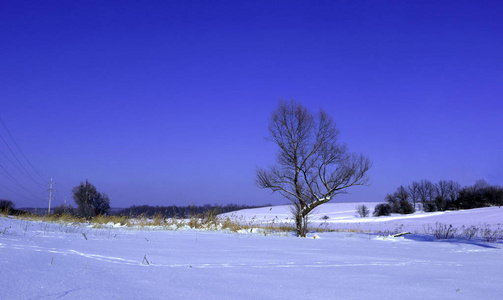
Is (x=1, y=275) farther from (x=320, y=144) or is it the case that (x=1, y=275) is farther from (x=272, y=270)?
(x=320, y=144)

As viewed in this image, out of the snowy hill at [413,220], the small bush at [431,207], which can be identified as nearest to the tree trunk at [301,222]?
the snowy hill at [413,220]

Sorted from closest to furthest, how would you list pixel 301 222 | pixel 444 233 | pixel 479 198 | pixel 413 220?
pixel 301 222 → pixel 444 233 → pixel 413 220 → pixel 479 198

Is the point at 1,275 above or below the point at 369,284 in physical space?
above

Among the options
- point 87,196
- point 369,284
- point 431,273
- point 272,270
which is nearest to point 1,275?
point 272,270

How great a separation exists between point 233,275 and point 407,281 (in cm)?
156

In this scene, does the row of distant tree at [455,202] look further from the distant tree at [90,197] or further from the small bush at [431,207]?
the distant tree at [90,197]

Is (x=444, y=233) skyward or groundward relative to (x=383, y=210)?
groundward

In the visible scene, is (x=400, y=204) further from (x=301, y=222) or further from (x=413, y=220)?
(x=301, y=222)

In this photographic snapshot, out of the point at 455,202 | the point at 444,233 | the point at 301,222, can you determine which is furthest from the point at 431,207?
the point at 301,222

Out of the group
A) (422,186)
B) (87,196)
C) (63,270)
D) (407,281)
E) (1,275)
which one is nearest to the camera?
(1,275)

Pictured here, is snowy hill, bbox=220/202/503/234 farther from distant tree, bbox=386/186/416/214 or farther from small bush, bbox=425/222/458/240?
distant tree, bbox=386/186/416/214

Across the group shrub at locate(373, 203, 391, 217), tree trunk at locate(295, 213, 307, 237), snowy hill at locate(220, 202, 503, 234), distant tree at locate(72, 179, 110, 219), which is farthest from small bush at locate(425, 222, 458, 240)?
shrub at locate(373, 203, 391, 217)

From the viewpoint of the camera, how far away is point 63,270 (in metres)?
2.57

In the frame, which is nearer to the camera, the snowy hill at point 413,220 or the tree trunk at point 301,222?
the tree trunk at point 301,222
